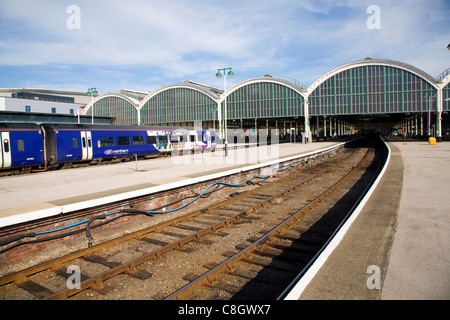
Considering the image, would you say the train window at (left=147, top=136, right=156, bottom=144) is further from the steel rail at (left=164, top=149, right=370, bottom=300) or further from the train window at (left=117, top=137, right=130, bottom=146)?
the steel rail at (left=164, top=149, right=370, bottom=300)

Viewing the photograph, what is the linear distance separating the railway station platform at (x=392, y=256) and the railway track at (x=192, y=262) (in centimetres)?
130

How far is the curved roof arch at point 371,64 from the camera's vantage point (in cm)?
5570

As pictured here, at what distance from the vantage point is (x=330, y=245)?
6.14 metres

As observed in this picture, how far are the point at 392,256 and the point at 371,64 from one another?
62.0m

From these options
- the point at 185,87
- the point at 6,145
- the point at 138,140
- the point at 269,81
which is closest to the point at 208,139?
the point at 138,140

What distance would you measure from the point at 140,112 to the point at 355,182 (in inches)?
2738

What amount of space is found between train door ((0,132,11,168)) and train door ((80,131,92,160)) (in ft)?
15.3

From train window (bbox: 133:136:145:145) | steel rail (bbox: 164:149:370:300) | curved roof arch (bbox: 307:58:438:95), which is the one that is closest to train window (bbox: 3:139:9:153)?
train window (bbox: 133:136:145:145)

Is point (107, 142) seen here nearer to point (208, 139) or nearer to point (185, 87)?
point (208, 139)

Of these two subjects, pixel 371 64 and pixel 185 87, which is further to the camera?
pixel 185 87

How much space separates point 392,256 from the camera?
Answer: 5734 mm

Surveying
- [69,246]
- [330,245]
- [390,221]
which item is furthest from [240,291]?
[69,246]

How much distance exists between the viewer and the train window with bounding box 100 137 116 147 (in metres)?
22.8
